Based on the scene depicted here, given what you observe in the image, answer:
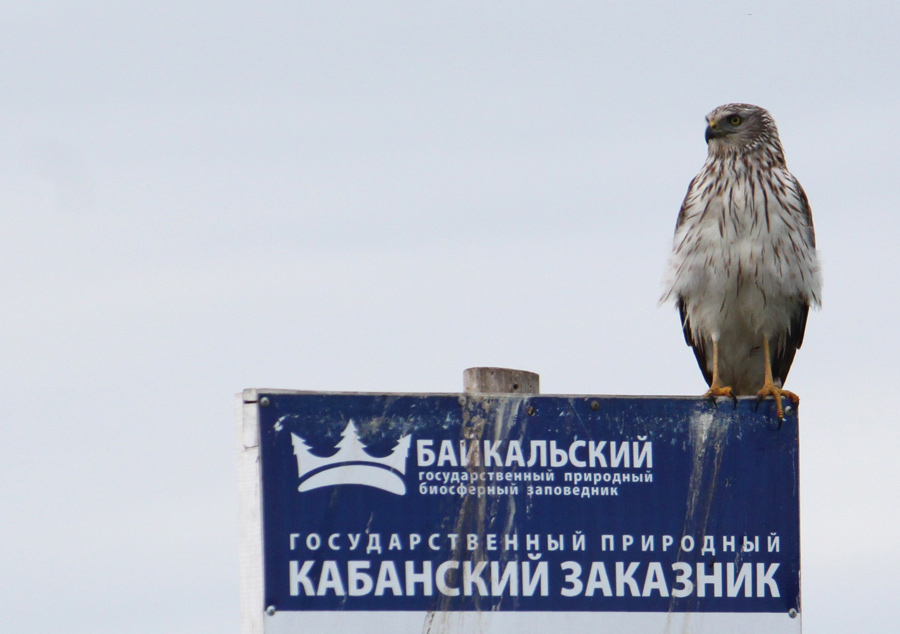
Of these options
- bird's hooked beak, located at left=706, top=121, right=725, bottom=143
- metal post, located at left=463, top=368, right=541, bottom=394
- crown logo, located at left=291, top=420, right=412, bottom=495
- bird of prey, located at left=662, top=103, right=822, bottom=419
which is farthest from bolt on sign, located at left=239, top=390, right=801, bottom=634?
bird's hooked beak, located at left=706, top=121, right=725, bottom=143

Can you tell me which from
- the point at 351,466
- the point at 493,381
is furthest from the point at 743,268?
the point at 351,466

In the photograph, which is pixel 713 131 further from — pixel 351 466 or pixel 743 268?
pixel 351 466

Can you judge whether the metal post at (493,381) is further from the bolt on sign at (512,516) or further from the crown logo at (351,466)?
the crown logo at (351,466)

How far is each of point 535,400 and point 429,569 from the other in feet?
1.88

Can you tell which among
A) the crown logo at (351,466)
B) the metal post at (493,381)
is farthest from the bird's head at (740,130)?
the crown logo at (351,466)

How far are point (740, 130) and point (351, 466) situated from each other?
13.0 feet

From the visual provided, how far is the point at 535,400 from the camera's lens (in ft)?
11.6

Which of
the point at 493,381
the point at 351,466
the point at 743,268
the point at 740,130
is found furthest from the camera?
the point at 740,130

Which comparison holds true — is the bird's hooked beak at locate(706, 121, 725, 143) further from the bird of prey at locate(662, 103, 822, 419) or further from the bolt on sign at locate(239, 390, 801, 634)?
the bolt on sign at locate(239, 390, 801, 634)

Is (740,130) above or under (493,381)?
above

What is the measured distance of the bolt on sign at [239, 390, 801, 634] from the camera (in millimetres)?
3348

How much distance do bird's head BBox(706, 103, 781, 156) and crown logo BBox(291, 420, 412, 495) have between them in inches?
145

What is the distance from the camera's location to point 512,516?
344cm

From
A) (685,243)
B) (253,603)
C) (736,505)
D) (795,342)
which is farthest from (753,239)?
(253,603)
